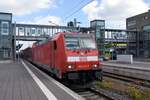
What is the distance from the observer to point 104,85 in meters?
17.6

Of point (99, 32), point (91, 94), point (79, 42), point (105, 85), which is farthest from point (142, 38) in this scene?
point (91, 94)

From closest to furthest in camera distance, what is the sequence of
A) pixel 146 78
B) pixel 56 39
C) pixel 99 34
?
1. pixel 56 39
2. pixel 146 78
3. pixel 99 34

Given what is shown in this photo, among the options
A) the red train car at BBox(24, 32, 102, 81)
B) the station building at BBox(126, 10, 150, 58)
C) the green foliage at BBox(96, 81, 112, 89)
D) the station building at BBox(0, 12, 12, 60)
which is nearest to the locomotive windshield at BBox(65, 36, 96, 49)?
the red train car at BBox(24, 32, 102, 81)

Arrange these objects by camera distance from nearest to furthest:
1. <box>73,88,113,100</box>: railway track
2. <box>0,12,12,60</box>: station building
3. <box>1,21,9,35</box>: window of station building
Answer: <box>73,88,113,100</box>: railway track → <box>0,12,12,60</box>: station building → <box>1,21,9,35</box>: window of station building

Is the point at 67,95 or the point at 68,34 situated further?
the point at 68,34

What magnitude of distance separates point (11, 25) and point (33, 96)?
65684mm

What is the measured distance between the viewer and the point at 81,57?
57.5ft

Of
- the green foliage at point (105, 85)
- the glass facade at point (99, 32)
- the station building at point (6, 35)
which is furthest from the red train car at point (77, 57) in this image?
the glass facade at point (99, 32)

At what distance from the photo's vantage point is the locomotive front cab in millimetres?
17203

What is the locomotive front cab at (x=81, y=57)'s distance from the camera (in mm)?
17203

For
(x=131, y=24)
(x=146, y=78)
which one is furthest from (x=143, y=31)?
(x=146, y=78)

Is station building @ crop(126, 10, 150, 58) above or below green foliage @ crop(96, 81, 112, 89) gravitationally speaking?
above

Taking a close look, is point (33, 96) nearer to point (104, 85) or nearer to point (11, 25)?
point (104, 85)

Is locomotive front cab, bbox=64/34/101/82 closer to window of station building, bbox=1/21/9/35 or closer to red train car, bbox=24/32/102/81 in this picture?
red train car, bbox=24/32/102/81
